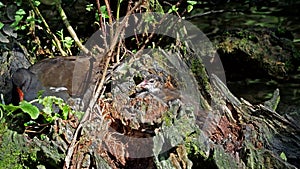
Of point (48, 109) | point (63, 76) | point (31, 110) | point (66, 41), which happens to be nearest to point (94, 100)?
point (48, 109)

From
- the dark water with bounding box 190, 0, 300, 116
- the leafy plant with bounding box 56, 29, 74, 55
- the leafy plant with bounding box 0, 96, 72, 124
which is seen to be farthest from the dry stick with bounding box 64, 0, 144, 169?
the dark water with bounding box 190, 0, 300, 116

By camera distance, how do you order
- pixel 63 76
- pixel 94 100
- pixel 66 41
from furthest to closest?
pixel 66 41 < pixel 63 76 < pixel 94 100

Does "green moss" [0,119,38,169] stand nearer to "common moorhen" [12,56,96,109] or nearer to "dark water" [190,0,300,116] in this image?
"common moorhen" [12,56,96,109]

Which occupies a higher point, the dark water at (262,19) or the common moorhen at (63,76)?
the common moorhen at (63,76)

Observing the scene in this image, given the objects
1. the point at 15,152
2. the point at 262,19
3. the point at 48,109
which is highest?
the point at 48,109

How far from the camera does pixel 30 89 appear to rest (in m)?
2.69

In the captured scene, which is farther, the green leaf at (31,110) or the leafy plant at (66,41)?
the leafy plant at (66,41)

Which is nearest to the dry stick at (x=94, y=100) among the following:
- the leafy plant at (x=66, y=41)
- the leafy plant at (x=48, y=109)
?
the leafy plant at (x=48, y=109)

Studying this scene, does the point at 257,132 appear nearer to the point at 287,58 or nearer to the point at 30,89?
the point at 30,89

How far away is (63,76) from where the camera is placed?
2857 mm

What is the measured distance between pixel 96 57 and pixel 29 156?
33.2 inches

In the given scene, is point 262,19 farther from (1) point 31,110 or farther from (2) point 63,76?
(1) point 31,110

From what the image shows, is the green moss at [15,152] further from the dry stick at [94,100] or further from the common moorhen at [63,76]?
the common moorhen at [63,76]

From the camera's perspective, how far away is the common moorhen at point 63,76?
8.91ft
